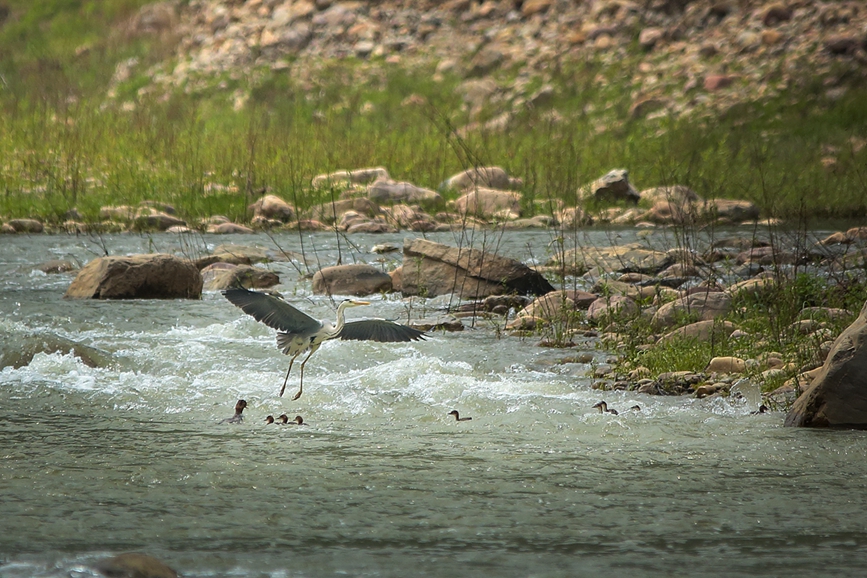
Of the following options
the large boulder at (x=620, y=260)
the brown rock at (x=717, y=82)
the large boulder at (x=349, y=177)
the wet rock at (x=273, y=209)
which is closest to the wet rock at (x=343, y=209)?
the wet rock at (x=273, y=209)

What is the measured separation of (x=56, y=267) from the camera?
32.6 ft

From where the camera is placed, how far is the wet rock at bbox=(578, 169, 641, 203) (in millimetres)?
Result: 14148

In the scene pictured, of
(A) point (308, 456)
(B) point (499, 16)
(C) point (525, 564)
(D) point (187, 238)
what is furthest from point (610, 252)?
(B) point (499, 16)

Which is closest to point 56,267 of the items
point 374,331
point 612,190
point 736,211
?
point 374,331

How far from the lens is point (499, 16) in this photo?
23594 millimetres

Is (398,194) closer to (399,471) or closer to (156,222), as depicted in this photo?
(156,222)

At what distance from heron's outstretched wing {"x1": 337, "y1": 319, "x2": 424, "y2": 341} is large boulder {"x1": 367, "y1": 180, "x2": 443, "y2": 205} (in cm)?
846

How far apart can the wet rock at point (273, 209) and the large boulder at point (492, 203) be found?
2.06 m

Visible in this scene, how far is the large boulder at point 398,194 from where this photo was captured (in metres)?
13.8

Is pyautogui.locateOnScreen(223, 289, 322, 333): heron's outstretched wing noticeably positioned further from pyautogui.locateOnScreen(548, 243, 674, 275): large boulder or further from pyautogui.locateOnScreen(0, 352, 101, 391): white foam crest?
pyautogui.locateOnScreen(548, 243, 674, 275): large boulder

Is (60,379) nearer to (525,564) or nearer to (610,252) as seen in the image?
(525,564)

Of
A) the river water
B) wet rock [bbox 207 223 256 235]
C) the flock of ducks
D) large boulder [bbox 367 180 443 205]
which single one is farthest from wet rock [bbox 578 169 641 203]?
the flock of ducks

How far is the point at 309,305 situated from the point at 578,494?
4.85 m

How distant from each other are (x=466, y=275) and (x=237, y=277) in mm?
1893
